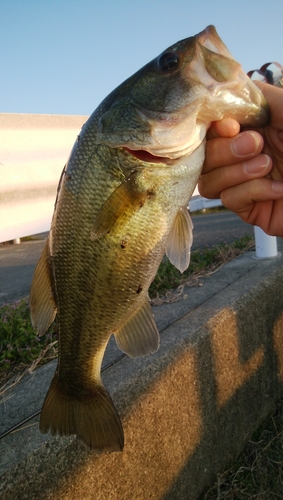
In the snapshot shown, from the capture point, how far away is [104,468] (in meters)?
1.99

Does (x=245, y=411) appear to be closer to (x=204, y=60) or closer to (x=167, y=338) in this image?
(x=167, y=338)

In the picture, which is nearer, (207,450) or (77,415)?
(77,415)

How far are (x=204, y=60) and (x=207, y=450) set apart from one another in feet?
7.64

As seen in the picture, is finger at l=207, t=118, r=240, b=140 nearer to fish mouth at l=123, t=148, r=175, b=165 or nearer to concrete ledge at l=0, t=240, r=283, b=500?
fish mouth at l=123, t=148, r=175, b=165

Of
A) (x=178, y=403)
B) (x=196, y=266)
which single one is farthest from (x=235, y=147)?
(x=196, y=266)

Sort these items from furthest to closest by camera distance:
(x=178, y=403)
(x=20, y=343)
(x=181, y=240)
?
(x=20, y=343), (x=178, y=403), (x=181, y=240)

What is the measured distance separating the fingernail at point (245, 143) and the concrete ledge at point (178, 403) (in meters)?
1.27

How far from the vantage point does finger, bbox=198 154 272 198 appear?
202cm

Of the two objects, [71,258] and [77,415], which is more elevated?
[71,258]

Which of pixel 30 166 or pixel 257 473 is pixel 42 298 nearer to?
pixel 30 166

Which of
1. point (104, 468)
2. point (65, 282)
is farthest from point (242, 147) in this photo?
point (104, 468)

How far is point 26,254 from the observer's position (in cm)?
673

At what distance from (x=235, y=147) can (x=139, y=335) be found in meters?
0.95

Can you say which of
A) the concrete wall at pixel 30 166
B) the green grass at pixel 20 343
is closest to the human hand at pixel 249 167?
the concrete wall at pixel 30 166
